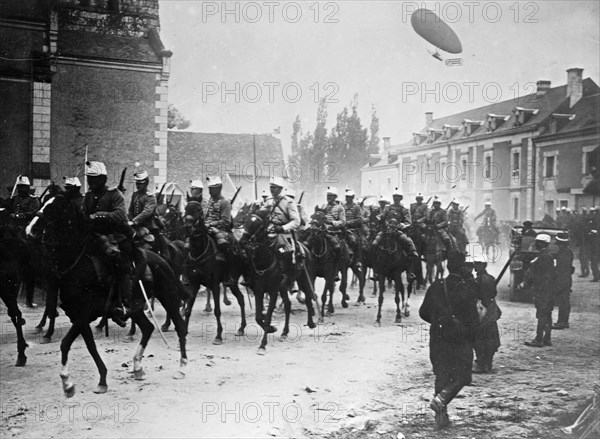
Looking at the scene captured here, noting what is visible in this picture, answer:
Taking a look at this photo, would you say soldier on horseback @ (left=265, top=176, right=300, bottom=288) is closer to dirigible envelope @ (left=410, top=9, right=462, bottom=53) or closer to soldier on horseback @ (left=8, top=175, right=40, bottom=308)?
dirigible envelope @ (left=410, top=9, right=462, bottom=53)

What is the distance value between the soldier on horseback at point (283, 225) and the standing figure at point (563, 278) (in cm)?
324

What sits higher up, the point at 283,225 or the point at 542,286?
the point at 283,225

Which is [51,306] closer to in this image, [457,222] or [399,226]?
[457,222]

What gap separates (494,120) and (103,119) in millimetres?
4559

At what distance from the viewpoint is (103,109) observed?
4.84m

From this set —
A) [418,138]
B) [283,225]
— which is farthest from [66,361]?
[418,138]

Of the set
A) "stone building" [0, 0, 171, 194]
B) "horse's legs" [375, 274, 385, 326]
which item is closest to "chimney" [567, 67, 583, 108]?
"horse's legs" [375, 274, 385, 326]

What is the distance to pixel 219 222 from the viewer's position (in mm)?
6887

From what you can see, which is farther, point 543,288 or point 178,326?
point 543,288

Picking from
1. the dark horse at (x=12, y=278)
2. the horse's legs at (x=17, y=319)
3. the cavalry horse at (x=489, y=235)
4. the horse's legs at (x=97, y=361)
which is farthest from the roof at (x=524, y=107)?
the horse's legs at (x=17, y=319)

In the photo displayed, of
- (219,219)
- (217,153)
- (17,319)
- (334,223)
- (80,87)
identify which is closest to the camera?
(80,87)

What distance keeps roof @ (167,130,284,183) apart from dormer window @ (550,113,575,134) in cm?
346

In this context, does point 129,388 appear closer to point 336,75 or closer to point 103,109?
point 103,109

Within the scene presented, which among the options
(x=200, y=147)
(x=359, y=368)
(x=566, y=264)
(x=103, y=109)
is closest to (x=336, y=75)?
(x=200, y=147)
